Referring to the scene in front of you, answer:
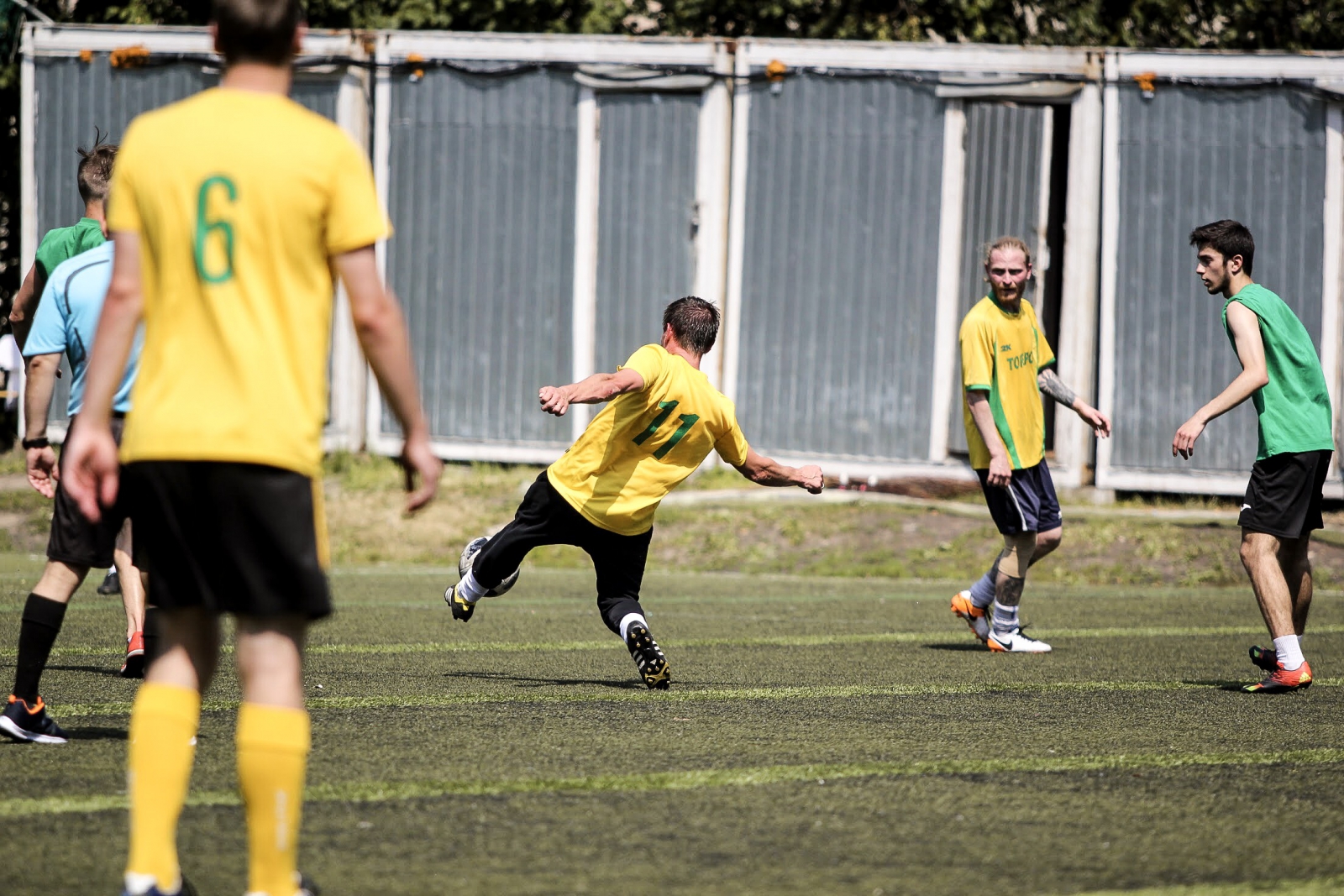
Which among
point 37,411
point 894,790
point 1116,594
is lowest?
point 1116,594

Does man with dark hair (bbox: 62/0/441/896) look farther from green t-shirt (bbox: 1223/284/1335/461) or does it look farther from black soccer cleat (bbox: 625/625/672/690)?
green t-shirt (bbox: 1223/284/1335/461)

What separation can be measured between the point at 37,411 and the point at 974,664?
14.0 ft

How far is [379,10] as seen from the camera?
57.5 feet

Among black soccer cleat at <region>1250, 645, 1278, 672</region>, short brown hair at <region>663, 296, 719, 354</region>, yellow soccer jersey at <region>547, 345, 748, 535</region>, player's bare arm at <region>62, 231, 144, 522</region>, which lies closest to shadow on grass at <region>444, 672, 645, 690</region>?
yellow soccer jersey at <region>547, 345, 748, 535</region>

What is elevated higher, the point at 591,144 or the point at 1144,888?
the point at 591,144

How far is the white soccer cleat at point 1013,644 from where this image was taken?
812 centimetres

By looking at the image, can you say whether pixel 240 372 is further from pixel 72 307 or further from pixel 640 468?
pixel 640 468

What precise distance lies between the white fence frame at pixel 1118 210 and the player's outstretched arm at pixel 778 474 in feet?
27.4

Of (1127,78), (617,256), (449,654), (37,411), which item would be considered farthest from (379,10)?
(37,411)

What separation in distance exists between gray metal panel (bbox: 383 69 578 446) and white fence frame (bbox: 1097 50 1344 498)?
478 centimetres

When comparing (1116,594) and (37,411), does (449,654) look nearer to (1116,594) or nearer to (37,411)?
(37,411)

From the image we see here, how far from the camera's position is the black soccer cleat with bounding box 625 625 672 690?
6.24 m

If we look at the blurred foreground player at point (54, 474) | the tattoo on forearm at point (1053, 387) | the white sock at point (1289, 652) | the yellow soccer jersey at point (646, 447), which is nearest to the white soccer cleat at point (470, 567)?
the yellow soccer jersey at point (646, 447)

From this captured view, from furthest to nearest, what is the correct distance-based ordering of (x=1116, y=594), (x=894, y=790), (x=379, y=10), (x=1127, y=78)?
(x=379, y=10)
(x=1127, y=78)
(x=1116, y=594)
(x=894, y=790)
